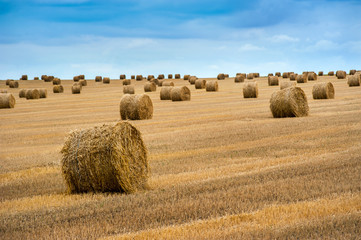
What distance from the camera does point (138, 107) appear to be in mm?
21062

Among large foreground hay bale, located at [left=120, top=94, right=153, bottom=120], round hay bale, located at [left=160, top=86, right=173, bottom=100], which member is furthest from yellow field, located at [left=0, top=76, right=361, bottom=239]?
round hay bale, located at [left=160, top=86, right=173, bottom=100]

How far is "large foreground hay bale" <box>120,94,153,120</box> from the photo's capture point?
21.1m

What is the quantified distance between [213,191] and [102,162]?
6.03 ft

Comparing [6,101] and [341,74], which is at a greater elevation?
[341,74]

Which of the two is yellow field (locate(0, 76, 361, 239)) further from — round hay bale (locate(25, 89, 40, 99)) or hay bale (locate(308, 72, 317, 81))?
hay bale (locate(308, 72, 317, 81))

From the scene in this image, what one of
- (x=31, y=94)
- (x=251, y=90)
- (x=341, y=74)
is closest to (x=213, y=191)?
(x=251, y=90)

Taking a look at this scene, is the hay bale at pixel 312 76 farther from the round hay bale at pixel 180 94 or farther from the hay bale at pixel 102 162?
the hay bale at pixel 102 162

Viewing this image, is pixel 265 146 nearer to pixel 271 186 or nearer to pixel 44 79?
pixel 271 186

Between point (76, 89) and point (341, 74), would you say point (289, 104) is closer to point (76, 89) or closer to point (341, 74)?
point (76, 89)

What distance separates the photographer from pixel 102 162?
8195 mm

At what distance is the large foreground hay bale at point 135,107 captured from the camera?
69.3 feet

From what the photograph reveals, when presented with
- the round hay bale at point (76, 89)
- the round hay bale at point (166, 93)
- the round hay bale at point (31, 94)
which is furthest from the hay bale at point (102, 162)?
the round hay bale at point (76, 89)

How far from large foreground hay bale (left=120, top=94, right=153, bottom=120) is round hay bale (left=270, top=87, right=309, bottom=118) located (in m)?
5.36

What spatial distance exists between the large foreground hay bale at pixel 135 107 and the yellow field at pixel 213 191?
541cm
